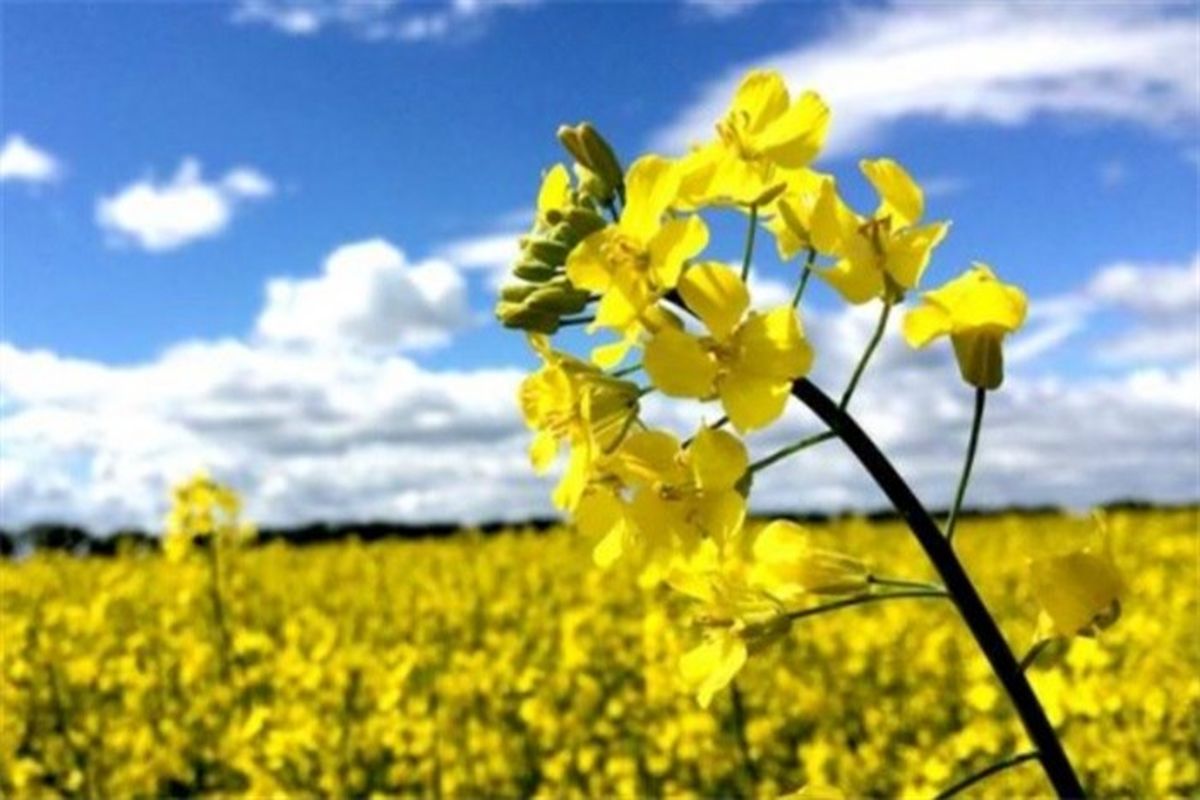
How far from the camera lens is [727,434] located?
126 centimetres

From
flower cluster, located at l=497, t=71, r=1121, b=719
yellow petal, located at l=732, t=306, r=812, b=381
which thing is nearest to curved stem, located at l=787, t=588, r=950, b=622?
flower cluster, located at l=497, t=71, r=1121, b=719

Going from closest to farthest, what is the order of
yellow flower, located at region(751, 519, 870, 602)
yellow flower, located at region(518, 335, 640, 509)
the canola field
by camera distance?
1. yellow flower, located at region(518, 335, 640, 509)
2. yellow flower, located at region(751, 519, 870, 602)
3. the canola field

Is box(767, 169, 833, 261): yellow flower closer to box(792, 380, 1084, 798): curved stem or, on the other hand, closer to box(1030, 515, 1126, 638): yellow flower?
box(792, 380, 1084, 798): curved stem

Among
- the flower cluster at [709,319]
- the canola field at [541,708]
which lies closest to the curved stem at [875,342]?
the flower cluster at [709,319]

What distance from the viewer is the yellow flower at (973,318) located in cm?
135

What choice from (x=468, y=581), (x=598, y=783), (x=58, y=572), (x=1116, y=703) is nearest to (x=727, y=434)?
(x=1116, y=703)

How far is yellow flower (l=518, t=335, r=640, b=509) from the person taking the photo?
1.32 metres

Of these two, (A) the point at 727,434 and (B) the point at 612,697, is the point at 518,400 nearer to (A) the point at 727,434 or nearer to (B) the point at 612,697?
(A) the point at 727,434

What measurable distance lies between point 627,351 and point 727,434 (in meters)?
0.12

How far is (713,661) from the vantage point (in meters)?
Result: 1.46

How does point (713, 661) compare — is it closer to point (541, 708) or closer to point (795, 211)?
point (795, 211)

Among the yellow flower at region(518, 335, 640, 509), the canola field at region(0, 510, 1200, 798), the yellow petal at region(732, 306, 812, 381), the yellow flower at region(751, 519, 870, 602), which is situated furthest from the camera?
the canola field at region(0, 510, 1200, 798)

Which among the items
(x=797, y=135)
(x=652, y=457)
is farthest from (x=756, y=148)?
(x=652, y=457)

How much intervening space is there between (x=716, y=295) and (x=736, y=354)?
43mm
